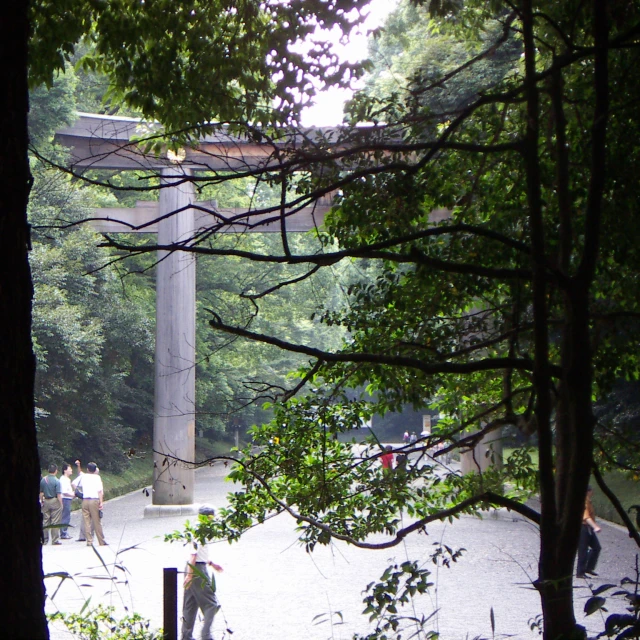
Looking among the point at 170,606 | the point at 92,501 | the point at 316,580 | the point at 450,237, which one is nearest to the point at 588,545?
the point at 316,580

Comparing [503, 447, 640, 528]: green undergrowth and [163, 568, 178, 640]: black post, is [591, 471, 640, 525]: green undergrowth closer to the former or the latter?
[503, 447, 640, 528]: green undergrowth

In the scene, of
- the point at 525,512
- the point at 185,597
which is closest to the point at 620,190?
the point at 525,512

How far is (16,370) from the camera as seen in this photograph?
2.27m

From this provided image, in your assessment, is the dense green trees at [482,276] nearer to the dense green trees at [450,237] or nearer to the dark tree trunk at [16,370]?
the dense green trees at [450,237]

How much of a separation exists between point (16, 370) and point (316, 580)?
33.6 feet

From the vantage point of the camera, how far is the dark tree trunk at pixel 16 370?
85.3 inches

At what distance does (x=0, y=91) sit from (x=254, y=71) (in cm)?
358

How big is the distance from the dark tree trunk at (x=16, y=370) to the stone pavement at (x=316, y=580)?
3.68 meters

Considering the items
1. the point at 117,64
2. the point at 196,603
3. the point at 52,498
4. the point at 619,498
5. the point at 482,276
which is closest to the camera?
the point at 482,276

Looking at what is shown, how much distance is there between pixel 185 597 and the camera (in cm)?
776

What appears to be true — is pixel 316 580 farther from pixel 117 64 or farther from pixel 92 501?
pixel 117 64

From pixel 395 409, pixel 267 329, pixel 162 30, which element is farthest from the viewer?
pixel 267 329

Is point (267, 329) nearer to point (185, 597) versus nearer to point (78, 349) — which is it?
point (78, 349)

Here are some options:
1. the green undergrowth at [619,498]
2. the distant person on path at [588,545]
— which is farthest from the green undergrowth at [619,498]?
the distant person on path at [588,545]
